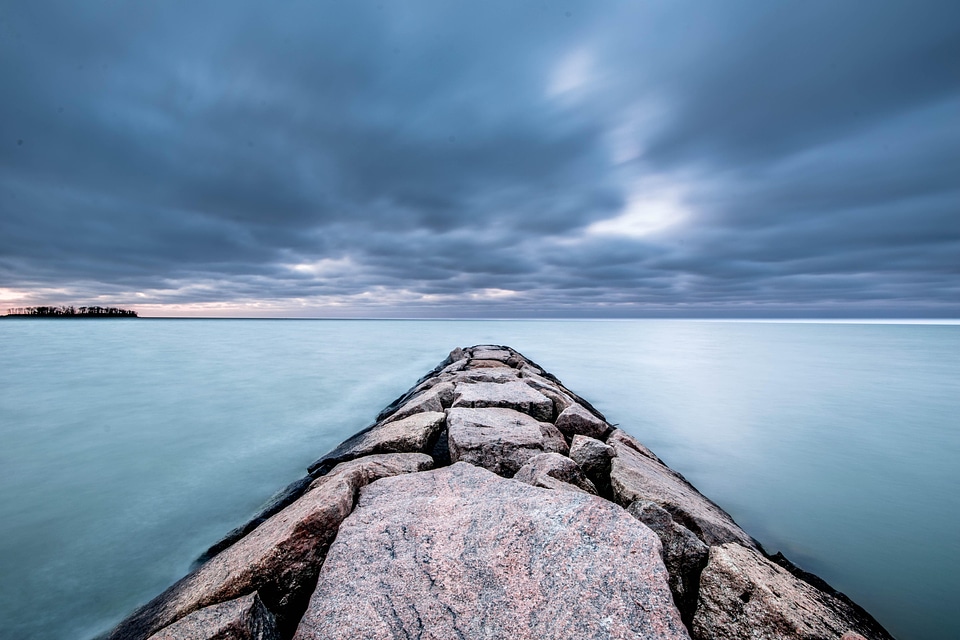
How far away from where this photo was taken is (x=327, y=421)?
8977 mm

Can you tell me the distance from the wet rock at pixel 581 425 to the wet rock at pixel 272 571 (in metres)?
2.90

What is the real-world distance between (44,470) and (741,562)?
865cm

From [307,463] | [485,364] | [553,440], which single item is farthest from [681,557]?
[485,364]

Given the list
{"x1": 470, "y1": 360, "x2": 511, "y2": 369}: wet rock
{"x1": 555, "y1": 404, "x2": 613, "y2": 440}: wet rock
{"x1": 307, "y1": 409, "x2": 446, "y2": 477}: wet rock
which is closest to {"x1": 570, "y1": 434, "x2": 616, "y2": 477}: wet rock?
{"x1": 555, "y1": 404, "x2": 613, "y2": 440}: wet rock

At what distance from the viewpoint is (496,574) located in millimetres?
1968

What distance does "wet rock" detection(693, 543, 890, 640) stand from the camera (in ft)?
5.95

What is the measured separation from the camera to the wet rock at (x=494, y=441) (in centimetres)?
368

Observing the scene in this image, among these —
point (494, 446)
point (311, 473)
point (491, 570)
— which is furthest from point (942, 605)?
point (311, 473)

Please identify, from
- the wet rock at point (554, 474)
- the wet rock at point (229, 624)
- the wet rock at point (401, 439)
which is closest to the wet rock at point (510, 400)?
the wet rock at point (401, 439)

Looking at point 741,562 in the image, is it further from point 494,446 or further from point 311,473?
point 311,473

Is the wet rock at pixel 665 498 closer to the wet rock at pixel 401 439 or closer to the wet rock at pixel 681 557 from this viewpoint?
the wet rock at pixel 681 557

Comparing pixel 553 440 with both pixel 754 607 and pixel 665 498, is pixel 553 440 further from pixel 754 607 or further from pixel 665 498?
pixel 754 607

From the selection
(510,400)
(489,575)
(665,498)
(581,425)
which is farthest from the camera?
(510,400)

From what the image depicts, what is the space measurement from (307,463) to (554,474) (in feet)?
16.4
